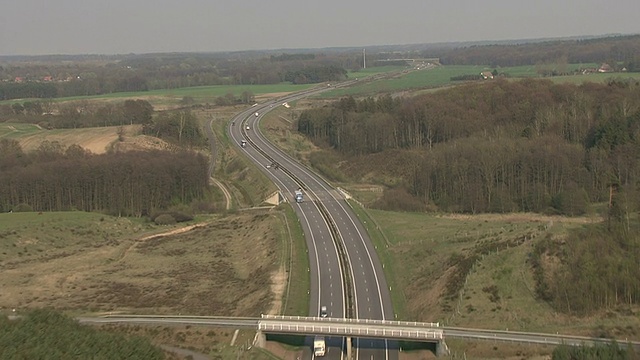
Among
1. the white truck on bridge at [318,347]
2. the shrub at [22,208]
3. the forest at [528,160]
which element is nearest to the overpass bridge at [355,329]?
the white truck on bridge at [318,347]

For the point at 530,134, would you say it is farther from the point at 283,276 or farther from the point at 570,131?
the point at 283,276

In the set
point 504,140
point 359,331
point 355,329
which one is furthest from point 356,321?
point 504,140

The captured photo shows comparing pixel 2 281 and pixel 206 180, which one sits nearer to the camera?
pixel 2 281

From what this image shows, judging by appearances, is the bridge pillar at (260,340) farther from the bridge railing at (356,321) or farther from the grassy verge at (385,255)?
the grassy verge at (385,255)

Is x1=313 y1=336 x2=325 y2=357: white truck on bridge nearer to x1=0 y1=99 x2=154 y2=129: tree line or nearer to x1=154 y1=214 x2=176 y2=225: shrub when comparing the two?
x1=154 y1=214 x2=176 y2=225: shrub

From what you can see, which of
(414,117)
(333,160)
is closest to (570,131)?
(414,117)

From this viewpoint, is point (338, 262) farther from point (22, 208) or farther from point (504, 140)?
point (22, 208)

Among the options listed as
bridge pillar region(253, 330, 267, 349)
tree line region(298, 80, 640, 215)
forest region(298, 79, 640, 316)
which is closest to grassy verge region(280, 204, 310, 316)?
bridge pillar region(253, 330, 267, 349)
